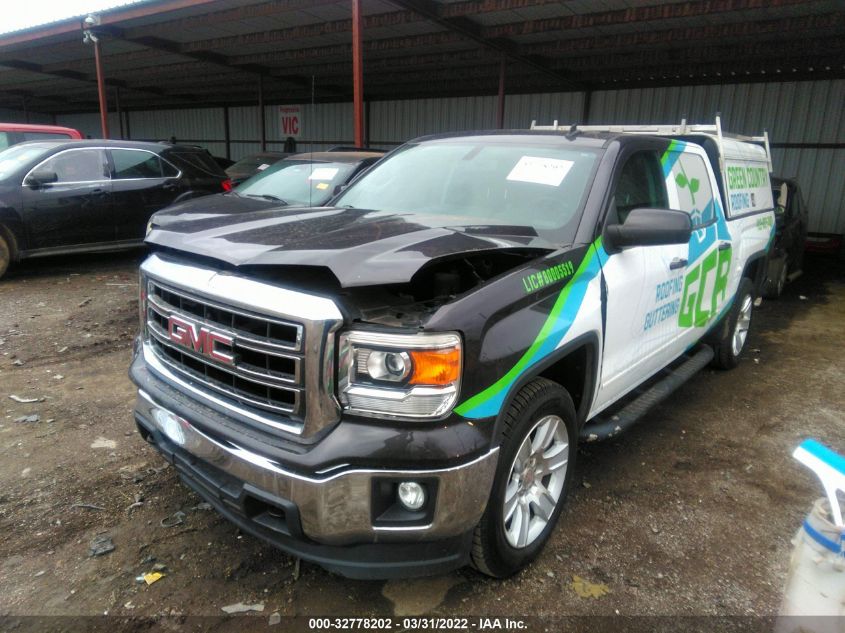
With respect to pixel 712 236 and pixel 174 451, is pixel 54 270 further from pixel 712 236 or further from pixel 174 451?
pixel 712 236

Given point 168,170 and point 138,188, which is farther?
point 168,170

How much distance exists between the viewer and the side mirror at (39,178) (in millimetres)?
7457

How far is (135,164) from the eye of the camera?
8.58 metres

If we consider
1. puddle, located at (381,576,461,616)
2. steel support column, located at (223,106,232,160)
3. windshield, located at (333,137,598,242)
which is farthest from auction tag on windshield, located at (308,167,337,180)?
steel support column, located at (223,106,232,160)

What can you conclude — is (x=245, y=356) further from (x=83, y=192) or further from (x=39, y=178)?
(x=83, y=192)

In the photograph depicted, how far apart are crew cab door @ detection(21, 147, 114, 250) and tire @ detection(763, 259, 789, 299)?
9383mm

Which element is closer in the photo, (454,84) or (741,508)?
(741,508)

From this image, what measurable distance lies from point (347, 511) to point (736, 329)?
179 inches

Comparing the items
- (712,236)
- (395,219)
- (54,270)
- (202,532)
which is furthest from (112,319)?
(712,236)

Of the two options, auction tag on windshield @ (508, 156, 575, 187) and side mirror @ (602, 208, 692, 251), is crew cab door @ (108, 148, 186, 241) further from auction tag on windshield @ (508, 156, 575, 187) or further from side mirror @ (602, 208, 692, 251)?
side mirror @ (602, 208, 692, 251)

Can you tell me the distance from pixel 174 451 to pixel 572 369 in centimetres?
183

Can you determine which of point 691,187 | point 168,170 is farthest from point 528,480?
point 168,170

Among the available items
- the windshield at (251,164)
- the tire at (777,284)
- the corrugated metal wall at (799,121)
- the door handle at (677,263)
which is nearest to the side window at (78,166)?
the windshield at (251,164)

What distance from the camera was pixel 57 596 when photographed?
7.87ft
